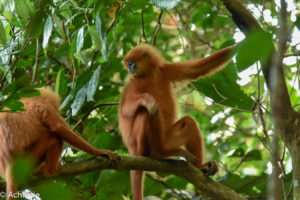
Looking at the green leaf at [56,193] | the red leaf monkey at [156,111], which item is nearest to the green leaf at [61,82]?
the red leaf monkey at [156,111]

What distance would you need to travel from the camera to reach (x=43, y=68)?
5.10 m

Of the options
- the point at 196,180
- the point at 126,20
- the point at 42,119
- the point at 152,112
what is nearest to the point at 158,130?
the point at 152,112

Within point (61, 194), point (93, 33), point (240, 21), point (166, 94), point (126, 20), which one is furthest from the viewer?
point (126, 20)

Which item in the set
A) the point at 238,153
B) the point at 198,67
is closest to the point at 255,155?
the point at 238,153

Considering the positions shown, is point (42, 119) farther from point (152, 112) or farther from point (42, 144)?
point (152, 112)

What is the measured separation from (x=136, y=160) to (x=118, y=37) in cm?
365

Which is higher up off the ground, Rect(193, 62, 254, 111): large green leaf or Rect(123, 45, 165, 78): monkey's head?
Rect(123, 45, 165, 78): monkey's head

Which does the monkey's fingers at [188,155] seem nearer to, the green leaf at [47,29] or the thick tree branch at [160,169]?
the thick tree branch at [160,169]

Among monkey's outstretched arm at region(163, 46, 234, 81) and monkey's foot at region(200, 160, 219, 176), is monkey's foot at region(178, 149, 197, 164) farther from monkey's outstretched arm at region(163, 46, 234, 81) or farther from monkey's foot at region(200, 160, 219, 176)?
monkey's outstretched arm at region(163, 46, 234, 81)

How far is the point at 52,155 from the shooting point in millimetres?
3781

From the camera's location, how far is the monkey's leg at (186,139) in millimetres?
4414

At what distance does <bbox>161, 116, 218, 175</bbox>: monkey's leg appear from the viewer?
441 centimetres

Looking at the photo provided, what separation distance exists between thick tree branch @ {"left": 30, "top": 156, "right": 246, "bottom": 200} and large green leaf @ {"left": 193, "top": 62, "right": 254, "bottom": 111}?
35.1 inches

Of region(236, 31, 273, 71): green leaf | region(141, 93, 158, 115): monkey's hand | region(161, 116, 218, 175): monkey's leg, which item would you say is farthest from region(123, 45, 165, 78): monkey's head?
region(236, 31, 273, 71): green leaf
